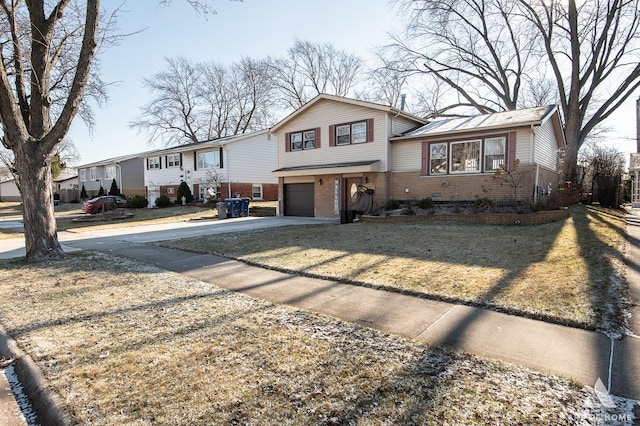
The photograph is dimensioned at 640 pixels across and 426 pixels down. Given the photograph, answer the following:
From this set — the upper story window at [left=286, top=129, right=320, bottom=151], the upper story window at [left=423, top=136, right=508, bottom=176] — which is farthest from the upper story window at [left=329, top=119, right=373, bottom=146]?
the upper story window at [left=423, top=136, right=508, bottom=176]

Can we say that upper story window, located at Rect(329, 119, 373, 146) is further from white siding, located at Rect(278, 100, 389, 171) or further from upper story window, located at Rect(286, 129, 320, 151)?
upper story window, located at Rect(286, 129, 320, 151)

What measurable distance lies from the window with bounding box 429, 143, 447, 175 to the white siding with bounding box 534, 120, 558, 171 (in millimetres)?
3369

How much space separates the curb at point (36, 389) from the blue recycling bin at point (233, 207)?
16.6 metres

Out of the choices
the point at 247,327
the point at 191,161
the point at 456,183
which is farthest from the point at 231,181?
the point at 247,327

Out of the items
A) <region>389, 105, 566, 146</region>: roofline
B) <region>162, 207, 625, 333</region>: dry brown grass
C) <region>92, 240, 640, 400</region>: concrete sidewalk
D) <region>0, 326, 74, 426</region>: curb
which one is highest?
<region>389, 105, 566, 146</region>: roofline

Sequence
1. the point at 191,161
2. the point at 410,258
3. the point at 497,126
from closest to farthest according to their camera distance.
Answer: the point at 410,258, the point at 497,126, the point at 191,161

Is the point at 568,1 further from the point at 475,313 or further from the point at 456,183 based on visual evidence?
the point at 475,313

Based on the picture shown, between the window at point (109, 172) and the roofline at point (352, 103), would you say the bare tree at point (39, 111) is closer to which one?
the roofline at point (352, 103)

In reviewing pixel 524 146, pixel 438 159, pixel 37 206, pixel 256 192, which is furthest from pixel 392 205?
pixel 256 192

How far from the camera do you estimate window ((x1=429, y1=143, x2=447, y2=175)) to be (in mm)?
15188

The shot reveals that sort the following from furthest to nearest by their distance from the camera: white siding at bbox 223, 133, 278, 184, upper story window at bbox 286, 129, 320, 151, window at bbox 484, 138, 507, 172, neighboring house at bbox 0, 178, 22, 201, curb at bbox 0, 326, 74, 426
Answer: neighboring house at bbox 0, 178, 22, 201, white siding at bbox 223, 133, 278, 184, upper story window at bbox 286, 129, 320, 151, window at bbox 484, 138, 507, 172, curb at bbox 0, 326, 74, 426

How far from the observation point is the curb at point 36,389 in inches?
96.8

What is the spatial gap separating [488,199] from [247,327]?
41.1ft

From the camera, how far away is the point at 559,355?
3.15m
